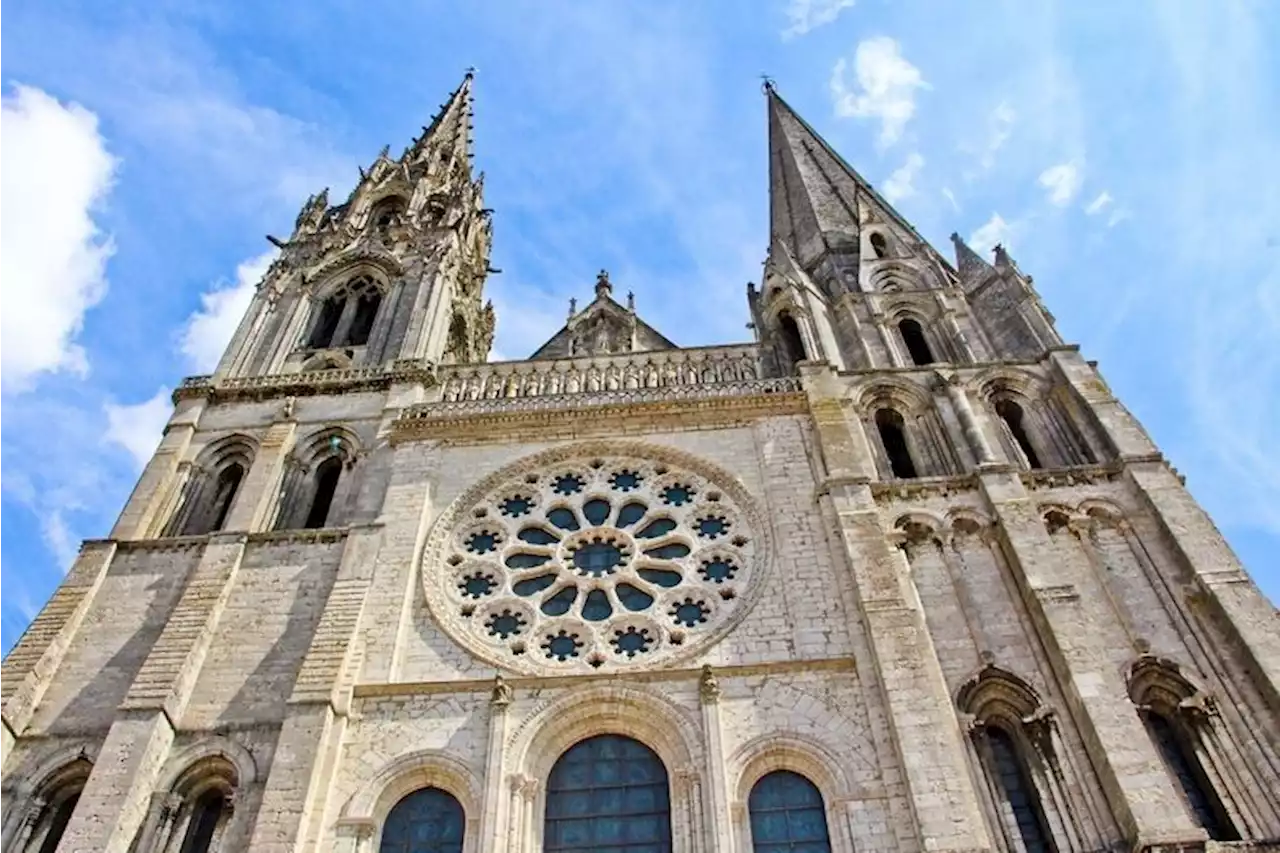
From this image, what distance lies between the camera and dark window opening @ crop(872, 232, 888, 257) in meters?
21.2

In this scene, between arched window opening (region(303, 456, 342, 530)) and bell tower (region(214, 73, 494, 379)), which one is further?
bell tower (region(214, 73, 494, 379))

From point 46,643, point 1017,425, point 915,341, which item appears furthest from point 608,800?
point 915,341

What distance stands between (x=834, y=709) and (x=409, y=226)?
1496 centimetres

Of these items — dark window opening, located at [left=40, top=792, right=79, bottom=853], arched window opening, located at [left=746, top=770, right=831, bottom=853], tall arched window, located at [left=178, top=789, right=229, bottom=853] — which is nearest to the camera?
arched window opening, located at [left=746, top=770, right=831, bottom=853]

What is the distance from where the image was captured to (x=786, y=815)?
10625mm

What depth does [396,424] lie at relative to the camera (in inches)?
625

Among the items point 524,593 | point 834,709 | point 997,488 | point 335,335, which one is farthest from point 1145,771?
→ point 335,335

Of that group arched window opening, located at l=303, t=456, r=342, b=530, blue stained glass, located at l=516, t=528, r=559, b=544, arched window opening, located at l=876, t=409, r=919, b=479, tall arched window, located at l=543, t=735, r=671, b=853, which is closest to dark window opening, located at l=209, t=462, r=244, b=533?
arched window opening, located at l=303, t=456, r=342, b=530

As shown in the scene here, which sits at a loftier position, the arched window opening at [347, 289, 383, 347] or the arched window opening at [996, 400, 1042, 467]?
the arched window opening at [347, 289, 383, 347]

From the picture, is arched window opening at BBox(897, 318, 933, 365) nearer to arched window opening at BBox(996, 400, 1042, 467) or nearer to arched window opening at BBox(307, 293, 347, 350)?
arched window opening at BBox(996, 400, 1042, 467)

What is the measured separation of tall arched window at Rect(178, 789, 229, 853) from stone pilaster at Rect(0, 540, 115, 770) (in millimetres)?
2216

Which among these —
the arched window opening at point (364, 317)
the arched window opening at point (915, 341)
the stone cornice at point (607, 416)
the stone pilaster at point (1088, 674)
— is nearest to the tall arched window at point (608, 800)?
the stone pilaster at point (1088, 674)

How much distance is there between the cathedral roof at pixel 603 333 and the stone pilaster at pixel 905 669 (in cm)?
597

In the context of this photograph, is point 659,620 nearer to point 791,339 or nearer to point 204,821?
point 204,821
